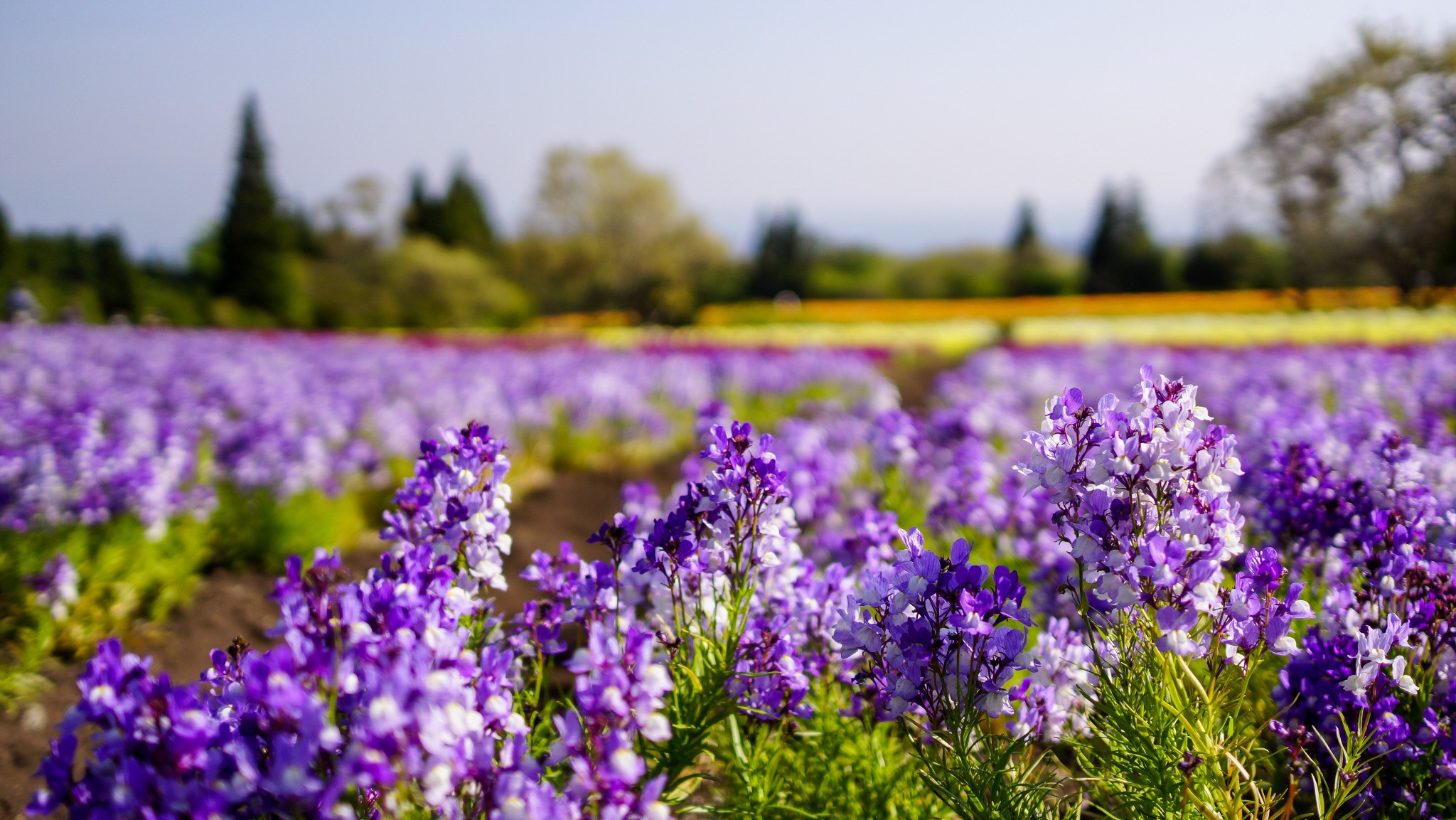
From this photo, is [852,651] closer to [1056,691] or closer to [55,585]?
[1056,691]

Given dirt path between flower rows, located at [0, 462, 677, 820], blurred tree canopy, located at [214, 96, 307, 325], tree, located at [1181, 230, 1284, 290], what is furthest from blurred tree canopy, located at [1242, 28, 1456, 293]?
blurred tree canopy, located at [214, 96, 307, 325]

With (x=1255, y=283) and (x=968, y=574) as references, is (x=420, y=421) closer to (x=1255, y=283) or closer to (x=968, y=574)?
(x=968, y=574)

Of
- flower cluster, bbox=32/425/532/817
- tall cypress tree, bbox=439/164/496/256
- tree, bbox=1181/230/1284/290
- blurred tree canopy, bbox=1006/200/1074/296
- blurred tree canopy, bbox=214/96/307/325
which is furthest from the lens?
tall cypress tree, bbox=439/164/496/256

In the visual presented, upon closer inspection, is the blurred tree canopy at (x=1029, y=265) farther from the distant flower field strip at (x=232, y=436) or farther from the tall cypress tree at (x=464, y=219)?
the distant flower field strip at (x=232, y=436)

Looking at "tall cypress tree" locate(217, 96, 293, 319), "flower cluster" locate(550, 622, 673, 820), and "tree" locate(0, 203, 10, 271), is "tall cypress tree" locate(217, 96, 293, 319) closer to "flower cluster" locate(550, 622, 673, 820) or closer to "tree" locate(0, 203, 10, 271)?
"tree" locate(0, 203, 10, 271)

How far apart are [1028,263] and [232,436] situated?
166 feet

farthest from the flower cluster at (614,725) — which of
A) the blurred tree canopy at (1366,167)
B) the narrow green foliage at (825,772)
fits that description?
the blurred tree canopy at (1366,167)

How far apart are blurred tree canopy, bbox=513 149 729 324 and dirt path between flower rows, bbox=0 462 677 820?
31.3m

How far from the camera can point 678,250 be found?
4025 centimetres

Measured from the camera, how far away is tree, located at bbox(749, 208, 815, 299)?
51.0 meters

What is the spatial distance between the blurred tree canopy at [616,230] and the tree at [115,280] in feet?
56.0

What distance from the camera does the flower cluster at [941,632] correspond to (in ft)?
5.64

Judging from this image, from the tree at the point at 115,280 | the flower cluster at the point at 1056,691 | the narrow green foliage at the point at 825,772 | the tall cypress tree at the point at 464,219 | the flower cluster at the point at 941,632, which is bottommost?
the narrow green foliage at the point at 825,772

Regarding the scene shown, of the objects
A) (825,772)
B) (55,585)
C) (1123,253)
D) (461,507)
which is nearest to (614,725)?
(461,507)
